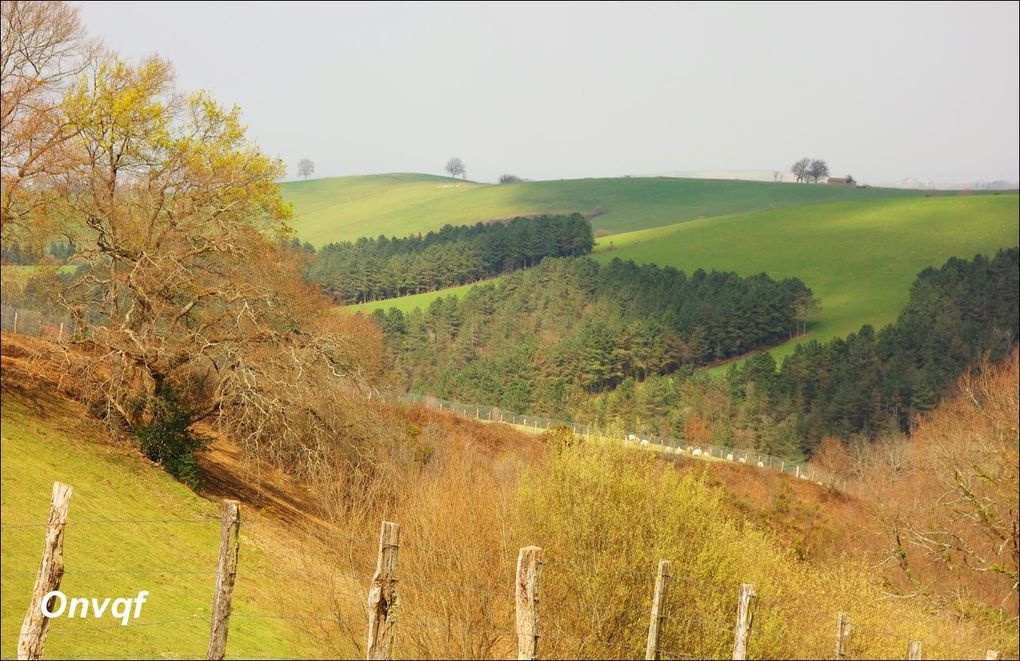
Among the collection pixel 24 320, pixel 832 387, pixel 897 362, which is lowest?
pixel 832 387

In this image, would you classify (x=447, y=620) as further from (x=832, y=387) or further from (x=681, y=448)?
(x=832, y=387)

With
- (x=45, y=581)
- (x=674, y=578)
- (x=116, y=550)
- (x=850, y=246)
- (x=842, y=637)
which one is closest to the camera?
(x=45, y=581)

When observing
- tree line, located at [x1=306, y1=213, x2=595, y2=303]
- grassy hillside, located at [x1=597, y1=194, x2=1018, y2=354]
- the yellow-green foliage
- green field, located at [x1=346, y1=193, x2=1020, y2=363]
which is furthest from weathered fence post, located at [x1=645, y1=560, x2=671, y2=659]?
tree line, located at [x1=306, y1=213, x2=595, y2=303]

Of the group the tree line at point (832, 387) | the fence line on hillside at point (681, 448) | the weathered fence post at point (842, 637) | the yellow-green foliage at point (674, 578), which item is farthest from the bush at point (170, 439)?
the tree line at point (832, 387)

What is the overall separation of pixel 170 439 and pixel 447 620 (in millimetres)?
19565

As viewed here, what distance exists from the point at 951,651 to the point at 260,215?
110ft

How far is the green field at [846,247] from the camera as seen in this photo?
514 feet

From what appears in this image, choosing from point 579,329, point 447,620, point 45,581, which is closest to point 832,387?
point 579,329

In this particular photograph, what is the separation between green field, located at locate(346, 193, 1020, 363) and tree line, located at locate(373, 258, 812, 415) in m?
7.37

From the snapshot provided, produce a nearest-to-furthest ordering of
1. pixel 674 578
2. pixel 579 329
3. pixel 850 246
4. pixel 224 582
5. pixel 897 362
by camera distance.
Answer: pixel 224 582, pixel 674 578, pixel 897 362, pixel 579 329, pixel 850 246

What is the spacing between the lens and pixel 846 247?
178m

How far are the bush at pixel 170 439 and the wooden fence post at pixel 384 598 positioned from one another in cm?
2167

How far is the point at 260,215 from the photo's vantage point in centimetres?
4772

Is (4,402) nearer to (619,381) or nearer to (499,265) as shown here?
(619,381)
